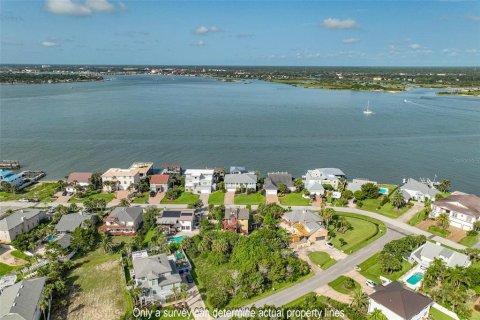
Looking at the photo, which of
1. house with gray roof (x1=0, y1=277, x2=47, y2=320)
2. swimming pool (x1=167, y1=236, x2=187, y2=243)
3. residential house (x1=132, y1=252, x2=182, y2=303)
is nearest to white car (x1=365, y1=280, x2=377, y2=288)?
residential house (x1=132, y1=252, x2=182, y2=303)

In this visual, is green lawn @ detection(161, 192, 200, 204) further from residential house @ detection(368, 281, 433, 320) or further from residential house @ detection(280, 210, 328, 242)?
residential house @ detection(368, 281, 433, 320)

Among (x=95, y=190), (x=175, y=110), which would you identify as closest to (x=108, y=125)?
(x=175, y=110)

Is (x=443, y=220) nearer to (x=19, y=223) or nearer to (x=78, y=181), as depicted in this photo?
(x=19, y=223)

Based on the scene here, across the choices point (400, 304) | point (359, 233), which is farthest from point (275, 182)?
point (400, 304)

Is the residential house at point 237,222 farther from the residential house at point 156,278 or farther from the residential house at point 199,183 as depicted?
the residential house at point 199,183

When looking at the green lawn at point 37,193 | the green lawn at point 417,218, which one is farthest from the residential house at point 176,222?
the green lawn at point 417,218

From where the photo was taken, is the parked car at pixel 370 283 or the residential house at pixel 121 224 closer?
the parked car at pixel 370 283

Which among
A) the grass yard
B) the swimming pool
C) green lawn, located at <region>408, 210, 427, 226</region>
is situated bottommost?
the grass yard
